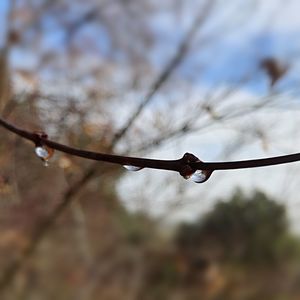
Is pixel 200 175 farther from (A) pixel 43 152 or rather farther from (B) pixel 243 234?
(B) pixel 243 234

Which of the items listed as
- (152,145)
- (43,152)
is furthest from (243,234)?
(43,152)

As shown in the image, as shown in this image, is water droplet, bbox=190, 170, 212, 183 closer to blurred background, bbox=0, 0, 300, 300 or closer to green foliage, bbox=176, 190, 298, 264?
blurred background, bbox=0, 0, 300, 300

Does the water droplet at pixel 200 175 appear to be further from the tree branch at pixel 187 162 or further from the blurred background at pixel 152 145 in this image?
the blurred background at pixel 152 145

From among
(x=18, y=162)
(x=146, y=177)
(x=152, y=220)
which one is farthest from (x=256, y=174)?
(x=18, y=162)

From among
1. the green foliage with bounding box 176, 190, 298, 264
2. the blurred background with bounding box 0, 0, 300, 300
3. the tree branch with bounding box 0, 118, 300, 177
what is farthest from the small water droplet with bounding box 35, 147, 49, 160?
the green foliage with bounding box 176, 190, 298, 264

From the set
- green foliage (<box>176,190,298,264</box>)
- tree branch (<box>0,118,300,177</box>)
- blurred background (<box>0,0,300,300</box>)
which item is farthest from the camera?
green foliage (<box>176,190,298,264</box>)

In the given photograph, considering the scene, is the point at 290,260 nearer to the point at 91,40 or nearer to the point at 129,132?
the point at 91,40

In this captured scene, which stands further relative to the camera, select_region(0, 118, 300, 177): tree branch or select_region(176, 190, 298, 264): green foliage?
select_region(176, 190, 298, 264): green foliage

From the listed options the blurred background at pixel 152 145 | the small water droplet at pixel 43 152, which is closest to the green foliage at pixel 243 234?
the blurred background at pixel 152 145
